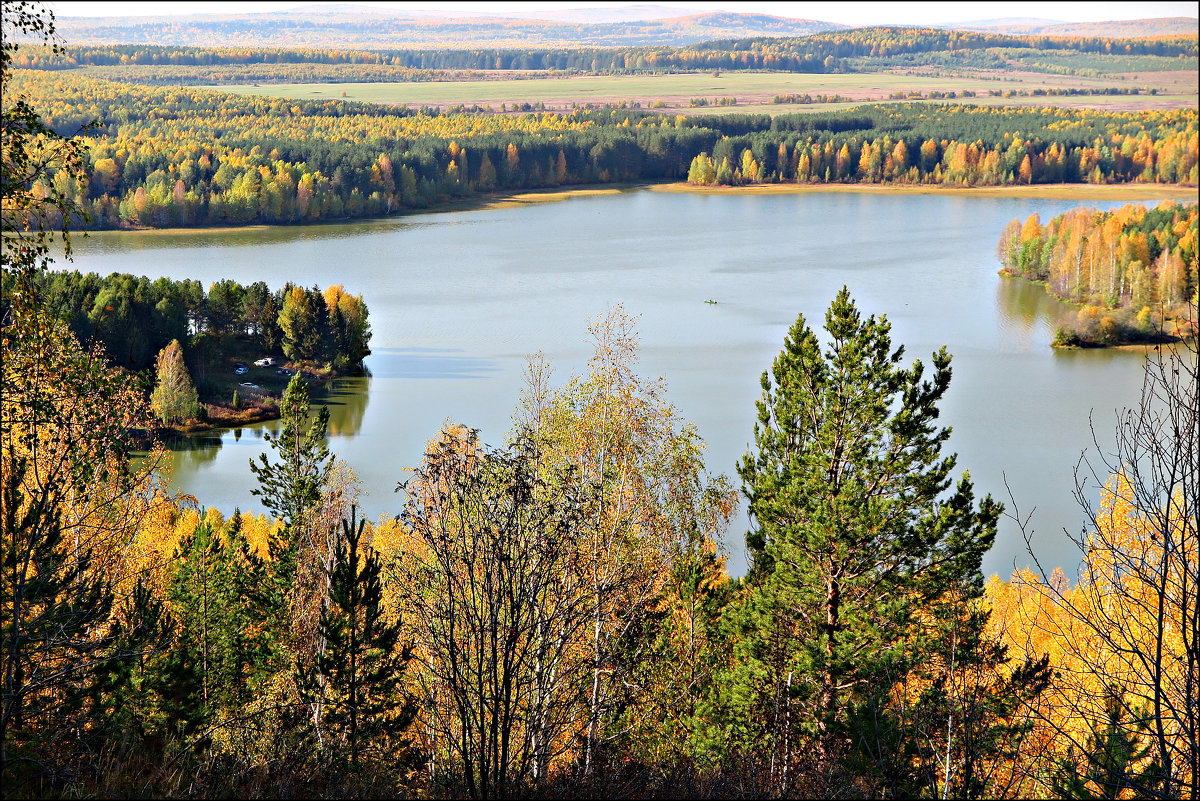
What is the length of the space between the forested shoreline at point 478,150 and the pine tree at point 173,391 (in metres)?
25.3

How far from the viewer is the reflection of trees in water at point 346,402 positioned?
2478 cm

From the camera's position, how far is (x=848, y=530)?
7.76m

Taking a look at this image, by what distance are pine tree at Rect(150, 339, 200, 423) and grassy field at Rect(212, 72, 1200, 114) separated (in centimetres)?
6784

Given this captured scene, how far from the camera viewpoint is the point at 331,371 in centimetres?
2962

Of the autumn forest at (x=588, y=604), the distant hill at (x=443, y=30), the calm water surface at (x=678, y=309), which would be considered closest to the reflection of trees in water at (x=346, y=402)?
the calm water surface at (x=678, y=309)

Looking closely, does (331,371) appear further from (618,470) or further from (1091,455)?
(618,470)

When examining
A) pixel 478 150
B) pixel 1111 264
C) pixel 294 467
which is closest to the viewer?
pixel 294 467

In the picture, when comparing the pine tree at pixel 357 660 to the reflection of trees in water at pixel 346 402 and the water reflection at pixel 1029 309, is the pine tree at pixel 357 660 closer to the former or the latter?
the reflection of trees in water at pixel 346 402

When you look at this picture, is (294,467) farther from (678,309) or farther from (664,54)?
(664,54)

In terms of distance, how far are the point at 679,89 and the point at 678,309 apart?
260 feet

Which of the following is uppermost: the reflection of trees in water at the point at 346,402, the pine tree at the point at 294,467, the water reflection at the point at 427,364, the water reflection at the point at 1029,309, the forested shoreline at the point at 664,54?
the forested shoreline at the point at 664,54

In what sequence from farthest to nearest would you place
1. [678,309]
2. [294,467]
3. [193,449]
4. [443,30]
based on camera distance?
[443,30] < [678,309] < [193,449] < [294,467]

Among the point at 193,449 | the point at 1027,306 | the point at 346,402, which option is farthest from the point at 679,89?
the point at 193,449

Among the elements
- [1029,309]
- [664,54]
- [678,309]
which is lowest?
[1029,309]
